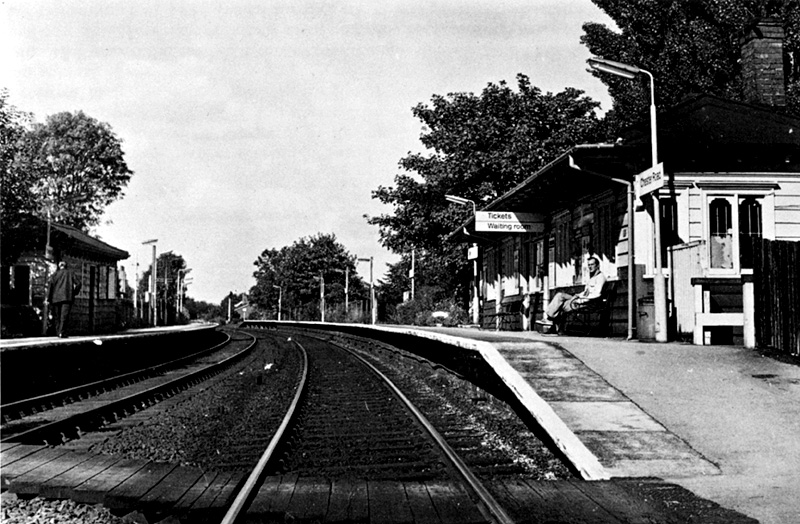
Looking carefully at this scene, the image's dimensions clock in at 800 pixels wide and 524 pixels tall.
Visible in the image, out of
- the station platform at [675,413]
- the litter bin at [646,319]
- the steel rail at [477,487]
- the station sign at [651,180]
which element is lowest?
the steel rail at [477,487]

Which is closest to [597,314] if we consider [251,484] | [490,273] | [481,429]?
[481,429]

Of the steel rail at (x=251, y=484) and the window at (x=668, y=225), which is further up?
the window at (x=668, y=225)

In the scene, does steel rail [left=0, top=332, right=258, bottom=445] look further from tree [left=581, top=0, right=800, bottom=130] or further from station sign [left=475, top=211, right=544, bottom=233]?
tree [left=581, top=0, right=800, bottom=130]

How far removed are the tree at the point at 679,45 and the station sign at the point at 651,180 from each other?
1622 cm

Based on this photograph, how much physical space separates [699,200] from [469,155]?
21.1 meters

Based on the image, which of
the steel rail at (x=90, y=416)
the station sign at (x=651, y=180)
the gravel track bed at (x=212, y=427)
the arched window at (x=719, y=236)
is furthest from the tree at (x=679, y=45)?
the steel rail at (x=90, y=416)

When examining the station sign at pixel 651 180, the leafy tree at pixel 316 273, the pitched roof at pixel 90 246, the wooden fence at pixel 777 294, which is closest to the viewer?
the wooden fence at pixel 777 294

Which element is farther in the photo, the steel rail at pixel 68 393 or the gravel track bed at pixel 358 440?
the steel rail at pixel 68 393

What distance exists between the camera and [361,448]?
711 centimetres

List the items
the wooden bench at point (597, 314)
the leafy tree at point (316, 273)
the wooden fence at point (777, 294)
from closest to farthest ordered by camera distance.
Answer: the wooden fence at point (777, 294)
the wooden bench at point (597, 314)
the leafy tree at point (316, 273)

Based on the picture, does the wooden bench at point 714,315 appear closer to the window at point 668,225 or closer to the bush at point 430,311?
the window at point 668,225

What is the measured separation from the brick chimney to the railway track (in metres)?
10.2

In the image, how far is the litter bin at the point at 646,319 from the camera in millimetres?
12133

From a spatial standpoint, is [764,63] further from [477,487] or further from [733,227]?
[477,487]
